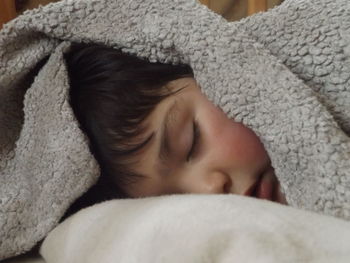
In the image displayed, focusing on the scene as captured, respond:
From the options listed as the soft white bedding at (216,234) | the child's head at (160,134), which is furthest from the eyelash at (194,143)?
the soft white bedding at (216,234)

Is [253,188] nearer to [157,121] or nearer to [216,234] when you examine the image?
[157,121]

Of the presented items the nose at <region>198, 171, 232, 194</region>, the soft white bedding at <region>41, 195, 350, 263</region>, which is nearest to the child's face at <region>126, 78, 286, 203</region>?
the nose at <region>198, 171, 232, 194</region>

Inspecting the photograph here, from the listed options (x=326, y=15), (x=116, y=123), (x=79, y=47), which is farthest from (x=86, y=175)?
(x=326, y=15)

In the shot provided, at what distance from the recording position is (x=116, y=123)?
0.68 metres

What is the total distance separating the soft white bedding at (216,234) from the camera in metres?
0.32

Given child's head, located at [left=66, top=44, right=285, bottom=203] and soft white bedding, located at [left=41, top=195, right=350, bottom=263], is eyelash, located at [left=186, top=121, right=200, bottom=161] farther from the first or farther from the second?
soft white bedding, located at [left=41, top=195, right=350, bottom=263]

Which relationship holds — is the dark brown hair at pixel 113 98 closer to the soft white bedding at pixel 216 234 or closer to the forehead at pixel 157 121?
the forehead at pixel 157 121

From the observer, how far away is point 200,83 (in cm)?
64

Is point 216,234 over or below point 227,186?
over

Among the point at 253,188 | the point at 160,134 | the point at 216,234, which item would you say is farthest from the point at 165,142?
the point at 216,234

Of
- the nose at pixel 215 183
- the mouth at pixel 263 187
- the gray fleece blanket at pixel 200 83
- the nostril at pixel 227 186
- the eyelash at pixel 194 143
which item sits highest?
the gray fleece blanket at pixel 200 83

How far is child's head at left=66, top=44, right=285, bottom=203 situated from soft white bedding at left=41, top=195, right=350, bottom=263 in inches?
7.2

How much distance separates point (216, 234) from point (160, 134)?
1.07ft

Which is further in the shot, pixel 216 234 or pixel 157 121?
pixel 157 121
